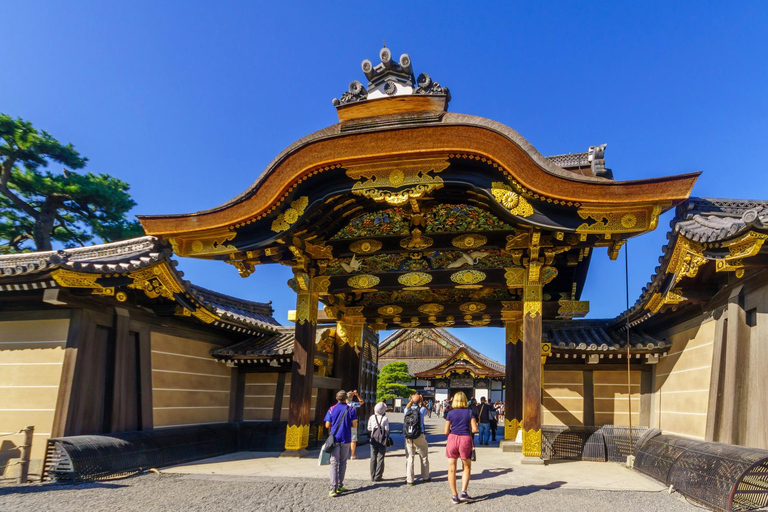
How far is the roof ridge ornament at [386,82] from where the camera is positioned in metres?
9.09

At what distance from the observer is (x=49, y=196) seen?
24.3 metres

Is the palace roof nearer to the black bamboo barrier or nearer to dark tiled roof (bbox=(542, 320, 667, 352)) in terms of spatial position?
the black bamboo barrier

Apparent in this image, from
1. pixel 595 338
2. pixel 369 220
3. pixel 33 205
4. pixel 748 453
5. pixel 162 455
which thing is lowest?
pixel 162 455

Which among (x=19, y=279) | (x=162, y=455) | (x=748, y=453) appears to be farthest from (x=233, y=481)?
(x=748, y=453)

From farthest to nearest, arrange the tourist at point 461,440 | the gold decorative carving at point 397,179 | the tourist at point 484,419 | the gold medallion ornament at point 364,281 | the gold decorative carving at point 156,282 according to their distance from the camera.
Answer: the tourist at point 484,419 < the gold medallion ornament at point 364,281 < the gold decorative carving at point 156,282 < the gold decorative carving at point 397,179 < the tourist at point 461,440

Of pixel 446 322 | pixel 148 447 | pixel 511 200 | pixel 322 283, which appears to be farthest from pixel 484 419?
pixel 148 447

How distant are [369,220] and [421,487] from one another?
5.22 m

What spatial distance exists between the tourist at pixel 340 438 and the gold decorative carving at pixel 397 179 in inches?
136

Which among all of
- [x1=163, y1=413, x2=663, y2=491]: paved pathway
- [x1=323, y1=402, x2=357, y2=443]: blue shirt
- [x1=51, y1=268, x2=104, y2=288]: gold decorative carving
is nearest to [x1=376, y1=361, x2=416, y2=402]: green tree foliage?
[x1=163, y1=413, x2=663, y2=491]: paved pathway

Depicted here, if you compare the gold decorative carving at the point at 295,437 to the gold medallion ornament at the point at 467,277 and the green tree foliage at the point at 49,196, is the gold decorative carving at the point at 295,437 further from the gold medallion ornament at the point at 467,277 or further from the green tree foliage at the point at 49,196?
the green tree foliage at the point at 49,196

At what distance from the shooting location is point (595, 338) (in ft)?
38.3

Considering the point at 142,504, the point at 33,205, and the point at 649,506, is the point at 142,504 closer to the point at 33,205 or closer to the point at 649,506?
the point at 649,506

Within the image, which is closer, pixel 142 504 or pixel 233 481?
pixel 142 504

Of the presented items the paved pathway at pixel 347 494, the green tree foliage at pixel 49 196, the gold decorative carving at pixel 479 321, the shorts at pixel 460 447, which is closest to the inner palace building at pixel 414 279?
the gold decorative carving at pixel 479 321
